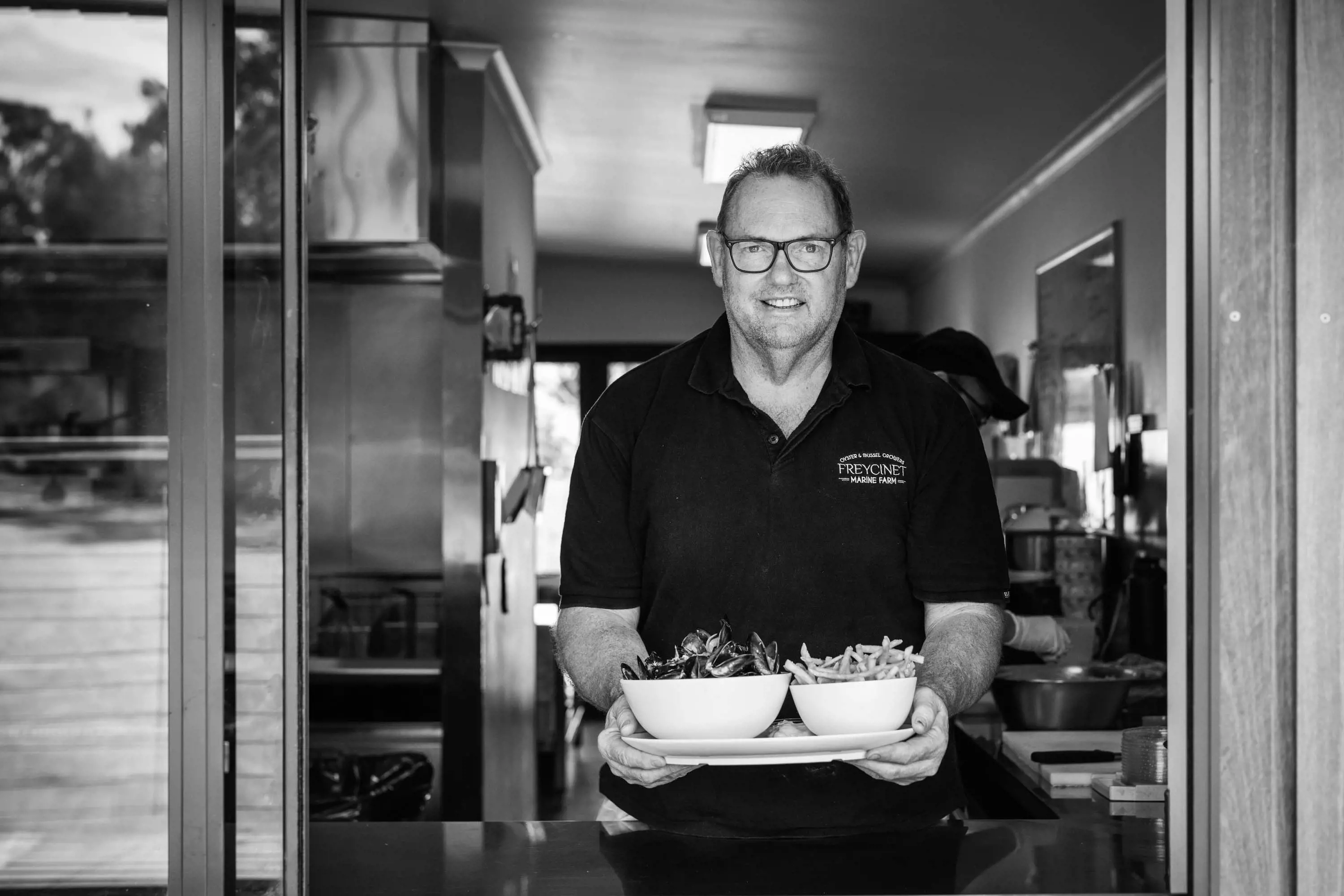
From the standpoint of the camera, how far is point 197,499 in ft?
4.62

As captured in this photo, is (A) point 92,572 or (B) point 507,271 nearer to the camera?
(A) point 92,572

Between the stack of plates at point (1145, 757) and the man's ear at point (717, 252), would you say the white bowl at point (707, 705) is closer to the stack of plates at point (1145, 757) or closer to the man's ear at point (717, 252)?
the man's ear at point (717, 252)

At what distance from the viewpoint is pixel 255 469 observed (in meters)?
1.44

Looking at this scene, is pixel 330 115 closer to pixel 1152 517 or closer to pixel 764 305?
pixel 764 305

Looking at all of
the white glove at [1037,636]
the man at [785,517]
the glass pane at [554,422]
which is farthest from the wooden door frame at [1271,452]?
the glass pane at [554,422]

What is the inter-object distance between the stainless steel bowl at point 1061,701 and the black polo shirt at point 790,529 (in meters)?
1.02

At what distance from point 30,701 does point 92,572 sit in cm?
16

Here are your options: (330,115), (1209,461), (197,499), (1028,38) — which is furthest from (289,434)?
(1028,38)

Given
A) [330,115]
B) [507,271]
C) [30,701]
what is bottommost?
[30,701]

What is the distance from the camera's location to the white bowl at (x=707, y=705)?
151 centimetres

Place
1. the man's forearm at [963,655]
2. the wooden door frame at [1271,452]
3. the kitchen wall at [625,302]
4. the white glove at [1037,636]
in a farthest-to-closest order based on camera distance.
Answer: the kitchen wall at [625,302]
the white glove at [1037,636]
the man's forearm at [963,655]
the wooden door frame at [1271,452]

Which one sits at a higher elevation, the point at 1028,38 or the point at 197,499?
the point at 1028,38

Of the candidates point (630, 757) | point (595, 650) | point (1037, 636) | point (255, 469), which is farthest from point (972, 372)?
point (255, 469)

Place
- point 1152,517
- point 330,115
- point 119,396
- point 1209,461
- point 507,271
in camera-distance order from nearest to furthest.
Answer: point 1209,461
point 119,396
point 330,115
point 1152,517
point 507,271
